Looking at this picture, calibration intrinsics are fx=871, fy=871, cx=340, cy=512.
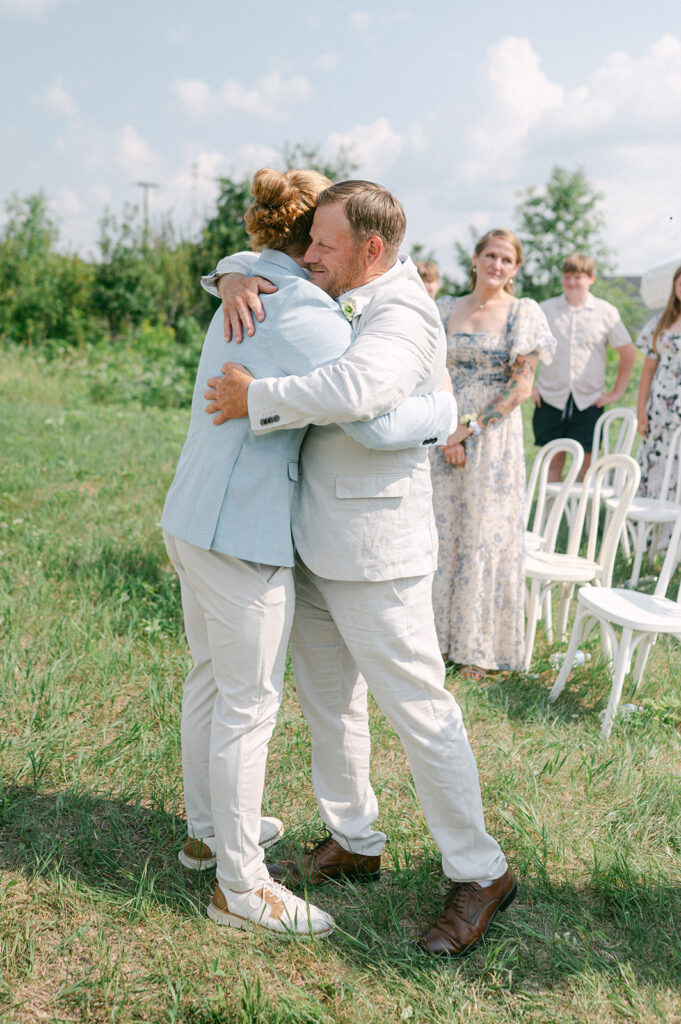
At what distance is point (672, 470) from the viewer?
267 inches

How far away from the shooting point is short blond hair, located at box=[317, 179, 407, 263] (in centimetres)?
208

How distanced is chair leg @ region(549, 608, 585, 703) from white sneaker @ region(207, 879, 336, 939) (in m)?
2.01

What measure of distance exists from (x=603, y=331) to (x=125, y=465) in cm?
436

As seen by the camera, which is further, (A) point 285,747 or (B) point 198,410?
(A) point 285,747

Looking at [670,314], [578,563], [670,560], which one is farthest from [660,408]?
[670,560]

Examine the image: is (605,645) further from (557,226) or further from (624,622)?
(557,226)

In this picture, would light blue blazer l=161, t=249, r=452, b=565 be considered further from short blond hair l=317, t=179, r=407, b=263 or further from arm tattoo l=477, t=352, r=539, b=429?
arm tattoo l=477, t=352, r=539, b=429

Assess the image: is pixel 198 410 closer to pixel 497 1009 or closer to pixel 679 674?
pixel 497 1009

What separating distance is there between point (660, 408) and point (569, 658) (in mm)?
3588

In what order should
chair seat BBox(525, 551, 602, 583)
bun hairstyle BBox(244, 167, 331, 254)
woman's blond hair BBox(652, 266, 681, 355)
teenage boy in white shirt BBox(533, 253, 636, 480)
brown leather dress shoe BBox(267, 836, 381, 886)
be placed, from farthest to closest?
teenage boy in white shirt BBox(533, 253, 636, 480) → woman's blond hair BBox(652, 266, 681, 355) → chair seat BBox(525, 551, 602, 583) → brown leather dress shoe BBox(267, 836, 381, 886) → bun hairstyle BBox(244, 167, 331, 254)

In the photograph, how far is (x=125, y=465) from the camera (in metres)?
7.97

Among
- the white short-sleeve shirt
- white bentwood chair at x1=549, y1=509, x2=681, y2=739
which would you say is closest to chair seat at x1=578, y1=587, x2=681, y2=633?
white bentwood chair at x1=549, y1=509, x2=681, y2=739

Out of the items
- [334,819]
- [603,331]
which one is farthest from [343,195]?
[603,331]

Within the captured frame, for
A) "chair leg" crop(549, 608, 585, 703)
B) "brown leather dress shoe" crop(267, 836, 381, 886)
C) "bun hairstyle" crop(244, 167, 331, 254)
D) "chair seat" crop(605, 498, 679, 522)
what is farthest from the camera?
"chair seat" crop(605, 498, 679, 522)
